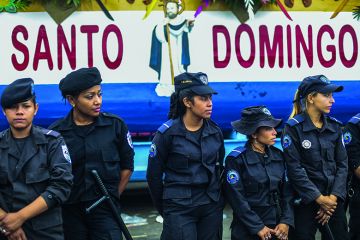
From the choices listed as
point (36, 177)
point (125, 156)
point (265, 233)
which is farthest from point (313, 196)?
point (36, 177)

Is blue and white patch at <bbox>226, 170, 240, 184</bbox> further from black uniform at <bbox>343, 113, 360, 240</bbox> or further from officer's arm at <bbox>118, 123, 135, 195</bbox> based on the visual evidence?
black uniform at <bbox>343, 113, 360, 240</bbox>

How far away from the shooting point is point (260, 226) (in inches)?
139

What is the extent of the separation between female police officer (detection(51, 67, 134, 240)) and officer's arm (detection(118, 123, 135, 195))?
0.20 feet

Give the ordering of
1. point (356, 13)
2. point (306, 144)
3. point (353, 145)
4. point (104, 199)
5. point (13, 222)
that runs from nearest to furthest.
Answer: point (13, 222) → point (104, 199) → point (306, 144) → point (353, 145) → point (356, 13)

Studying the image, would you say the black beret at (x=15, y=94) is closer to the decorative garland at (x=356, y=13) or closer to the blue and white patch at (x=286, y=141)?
the blue and white patch at (x=286, y=141)

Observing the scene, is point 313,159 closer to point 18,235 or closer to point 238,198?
point 238,198

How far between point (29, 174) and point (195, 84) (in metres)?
1.25

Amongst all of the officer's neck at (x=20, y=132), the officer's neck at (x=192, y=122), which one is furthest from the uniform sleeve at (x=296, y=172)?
the officer's neck at (x=20, y=132)

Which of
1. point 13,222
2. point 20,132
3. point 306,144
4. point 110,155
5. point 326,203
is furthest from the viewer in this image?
point 306,144

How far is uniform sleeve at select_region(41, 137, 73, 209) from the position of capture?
3002mm

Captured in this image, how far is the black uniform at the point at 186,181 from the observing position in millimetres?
3500

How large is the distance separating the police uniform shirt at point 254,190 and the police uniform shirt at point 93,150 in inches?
29.5

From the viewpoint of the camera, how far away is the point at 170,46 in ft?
17.2

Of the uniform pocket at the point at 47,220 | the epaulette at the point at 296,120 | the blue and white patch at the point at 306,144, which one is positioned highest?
the epaulette at the point at 296,120
